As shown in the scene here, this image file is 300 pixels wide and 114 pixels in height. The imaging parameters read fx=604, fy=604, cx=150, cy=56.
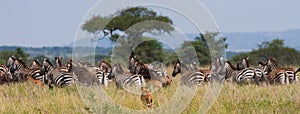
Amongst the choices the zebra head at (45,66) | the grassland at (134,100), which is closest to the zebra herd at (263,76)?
the grassland at (134,100)

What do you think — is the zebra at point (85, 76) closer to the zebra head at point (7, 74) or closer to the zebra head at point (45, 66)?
the zebra head at point (45, 66)

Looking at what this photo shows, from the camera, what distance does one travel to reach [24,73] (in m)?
13.5

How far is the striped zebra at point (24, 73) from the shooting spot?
12.8 m

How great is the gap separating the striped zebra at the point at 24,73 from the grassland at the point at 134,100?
1315mm

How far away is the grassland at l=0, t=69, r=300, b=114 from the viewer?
8.00 m

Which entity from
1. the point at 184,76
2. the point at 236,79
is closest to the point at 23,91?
the point at 184,76

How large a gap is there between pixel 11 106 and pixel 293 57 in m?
25.3

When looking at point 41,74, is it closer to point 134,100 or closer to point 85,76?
point 85,76

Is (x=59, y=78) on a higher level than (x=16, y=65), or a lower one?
lower

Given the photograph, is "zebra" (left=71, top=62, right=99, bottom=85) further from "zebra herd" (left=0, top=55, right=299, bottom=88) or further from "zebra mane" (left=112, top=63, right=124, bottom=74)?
"zebra mane" (left=112, top=63, right=124, bottom=74)

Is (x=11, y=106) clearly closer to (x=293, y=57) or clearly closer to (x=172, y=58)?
(x=172, y=58)

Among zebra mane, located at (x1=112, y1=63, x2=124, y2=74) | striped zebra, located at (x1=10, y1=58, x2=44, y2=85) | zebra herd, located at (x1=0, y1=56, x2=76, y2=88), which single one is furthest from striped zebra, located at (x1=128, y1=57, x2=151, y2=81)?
striped zebra, located at (x1=10, y1=58, x2=44, y2=85)

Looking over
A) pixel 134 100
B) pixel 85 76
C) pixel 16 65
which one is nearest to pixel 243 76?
pixel 85 76

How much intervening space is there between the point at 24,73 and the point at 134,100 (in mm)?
5244
